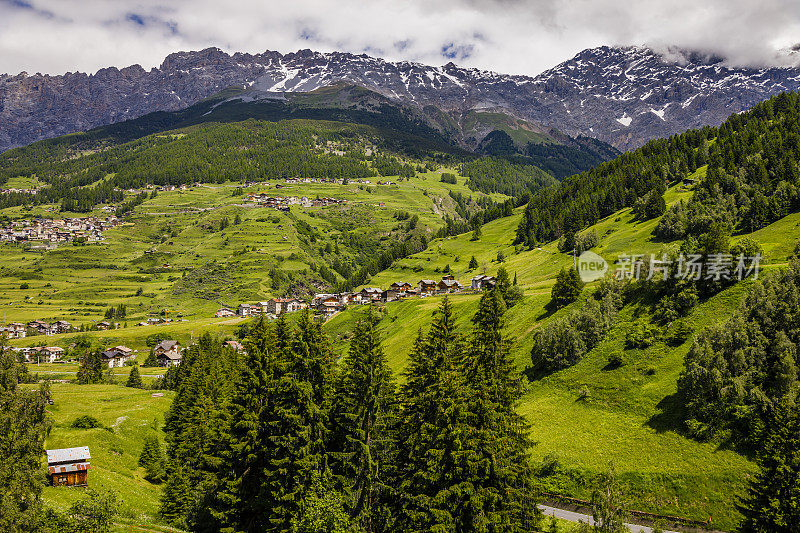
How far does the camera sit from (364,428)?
3659 centimetres

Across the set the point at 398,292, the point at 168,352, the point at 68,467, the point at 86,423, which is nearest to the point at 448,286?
the point at 398,292

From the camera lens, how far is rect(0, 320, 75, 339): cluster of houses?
172 metres

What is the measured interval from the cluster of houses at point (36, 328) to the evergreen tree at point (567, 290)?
583 feet

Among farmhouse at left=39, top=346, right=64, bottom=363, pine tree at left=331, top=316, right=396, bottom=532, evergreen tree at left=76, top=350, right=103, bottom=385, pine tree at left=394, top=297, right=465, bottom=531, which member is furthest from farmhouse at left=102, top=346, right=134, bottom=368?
pine tree at left=394, top=297, right=465, bottom=531

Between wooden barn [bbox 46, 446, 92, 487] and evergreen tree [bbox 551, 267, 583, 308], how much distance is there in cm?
7297

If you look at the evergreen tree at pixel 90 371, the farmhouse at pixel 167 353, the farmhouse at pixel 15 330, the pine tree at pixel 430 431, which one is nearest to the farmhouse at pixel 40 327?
the farmhouse at pixel 15 330

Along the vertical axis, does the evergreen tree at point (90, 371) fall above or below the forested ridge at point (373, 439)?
below

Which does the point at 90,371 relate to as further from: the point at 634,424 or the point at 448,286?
the point at 634,424

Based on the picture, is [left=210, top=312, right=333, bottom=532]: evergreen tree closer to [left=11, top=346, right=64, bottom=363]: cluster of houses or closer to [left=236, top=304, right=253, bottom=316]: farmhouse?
[left=11, top=346, right=64, bottom=363]: cluster of houses

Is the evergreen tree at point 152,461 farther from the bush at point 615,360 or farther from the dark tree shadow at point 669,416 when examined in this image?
the bush at point 615,360

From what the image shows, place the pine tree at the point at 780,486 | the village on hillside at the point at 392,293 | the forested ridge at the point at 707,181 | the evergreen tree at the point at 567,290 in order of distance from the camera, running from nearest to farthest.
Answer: the pine tree at the point at 780,486, the evergreen tree at the point at 567,290, the forested ridge at the point at 707,181, the village on hillside at the point at 392,293

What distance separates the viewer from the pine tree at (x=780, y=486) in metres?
31.0

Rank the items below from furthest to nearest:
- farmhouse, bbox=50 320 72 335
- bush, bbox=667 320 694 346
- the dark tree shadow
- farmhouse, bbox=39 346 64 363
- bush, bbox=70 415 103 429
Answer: farmhouse, bbox=50 320 72 335 < farmhouse, bbox=39 346 64 363 < bush, bbox=70 415 103 429 < bush, bbox=667 320 694 346 < the dark tree shadow

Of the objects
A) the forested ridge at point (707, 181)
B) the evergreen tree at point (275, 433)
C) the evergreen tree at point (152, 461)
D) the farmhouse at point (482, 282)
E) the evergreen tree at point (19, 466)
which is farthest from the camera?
the farmhouse at point (482, 282)
